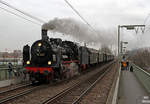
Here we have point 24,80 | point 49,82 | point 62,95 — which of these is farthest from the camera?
point 24,80

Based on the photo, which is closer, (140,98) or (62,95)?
(140,98)

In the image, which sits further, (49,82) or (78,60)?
(78,60)

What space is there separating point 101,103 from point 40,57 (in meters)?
6.17

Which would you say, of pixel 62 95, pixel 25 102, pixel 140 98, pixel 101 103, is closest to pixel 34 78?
pixel 62 95

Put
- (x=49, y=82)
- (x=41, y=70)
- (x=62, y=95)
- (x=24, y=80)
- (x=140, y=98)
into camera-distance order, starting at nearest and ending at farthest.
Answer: (x=140, y=98) < (x=62, y=95) < (x=41, y=70) < (x=49, y=82) < (x=24, y=80)

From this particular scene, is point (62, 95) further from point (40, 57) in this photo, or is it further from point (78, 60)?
point (78, 60)

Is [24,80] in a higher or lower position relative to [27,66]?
lower

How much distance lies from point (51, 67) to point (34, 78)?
144 cm

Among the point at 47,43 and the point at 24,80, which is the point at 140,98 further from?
the point at 24,80

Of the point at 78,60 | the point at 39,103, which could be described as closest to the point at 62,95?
the point at 39,103

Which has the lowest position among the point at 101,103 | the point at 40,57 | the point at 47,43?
the point at 101,103

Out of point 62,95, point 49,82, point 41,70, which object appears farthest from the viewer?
point 49,82

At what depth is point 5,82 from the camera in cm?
1280

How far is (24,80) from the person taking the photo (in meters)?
15.1
